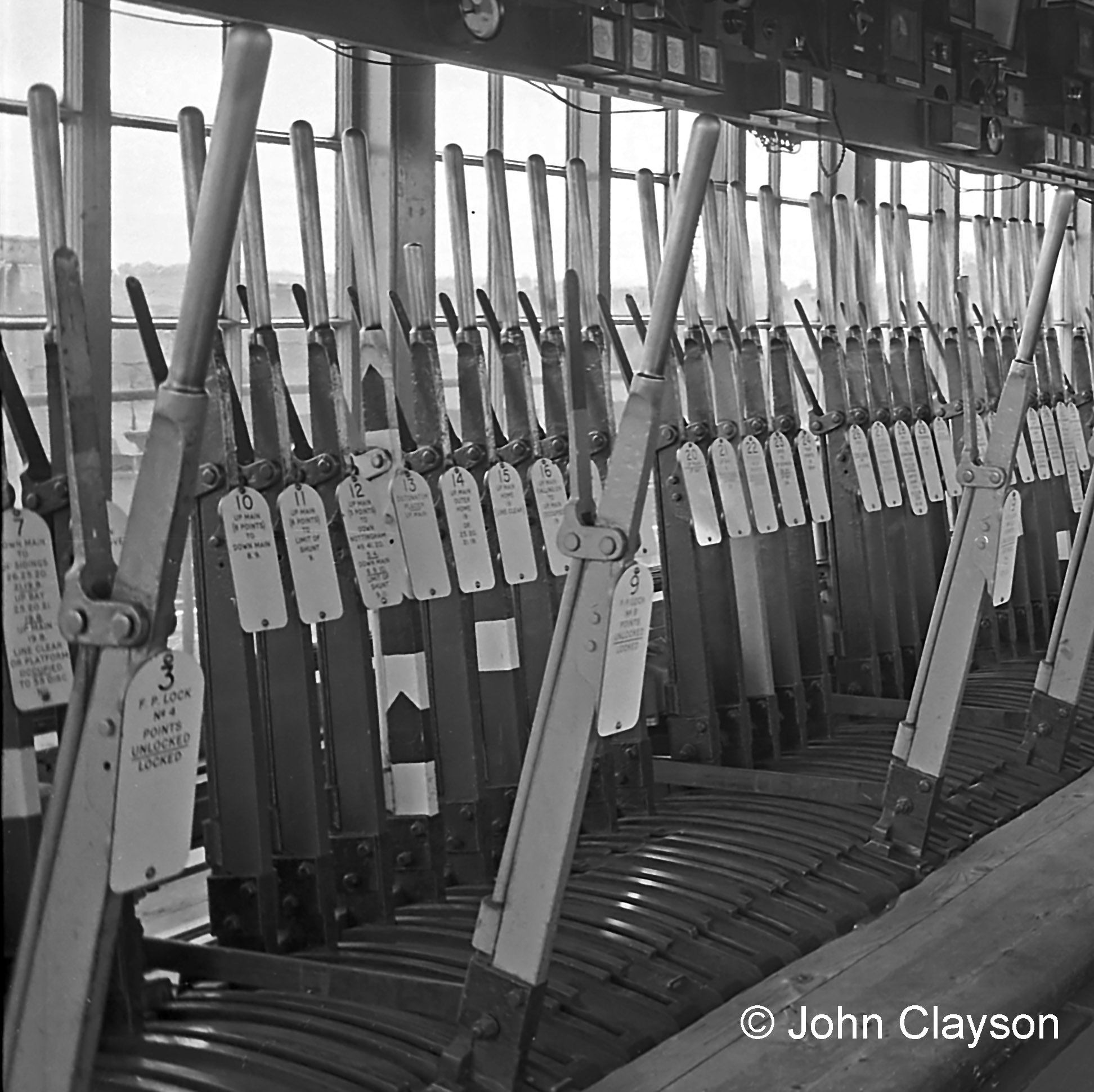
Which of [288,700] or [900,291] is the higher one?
[900,291]

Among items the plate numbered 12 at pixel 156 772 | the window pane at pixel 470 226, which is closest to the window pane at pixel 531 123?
the window pane at pixel 470 226

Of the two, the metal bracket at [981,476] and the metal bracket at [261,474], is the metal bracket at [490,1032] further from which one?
the metal bracket at [981,476]

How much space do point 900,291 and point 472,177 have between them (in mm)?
1394

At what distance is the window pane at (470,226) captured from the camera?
4.78 m

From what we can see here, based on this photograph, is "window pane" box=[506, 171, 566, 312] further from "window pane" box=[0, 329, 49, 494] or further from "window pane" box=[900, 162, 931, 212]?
"window pane" box=[900, 162, 931, 212]

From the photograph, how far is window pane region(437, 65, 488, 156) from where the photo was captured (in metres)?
4.82

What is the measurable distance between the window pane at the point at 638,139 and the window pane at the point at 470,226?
72 centimetres

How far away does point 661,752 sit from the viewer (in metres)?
3.82

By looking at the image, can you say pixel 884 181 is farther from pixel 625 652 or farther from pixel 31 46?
pixel 625 652

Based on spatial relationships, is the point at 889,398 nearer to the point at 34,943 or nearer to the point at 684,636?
the point at 684,636

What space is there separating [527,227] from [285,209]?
1.08 m

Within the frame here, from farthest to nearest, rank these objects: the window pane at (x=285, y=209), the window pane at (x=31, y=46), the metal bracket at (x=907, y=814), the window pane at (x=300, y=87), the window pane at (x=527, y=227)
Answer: the window pane at (x=527, y=227) < the window pane at (x=285, y=209) < the window pane at (x=300, y=87) < the window pane at (x=31, y=46) < the metal bracket at (x=907, y=814)

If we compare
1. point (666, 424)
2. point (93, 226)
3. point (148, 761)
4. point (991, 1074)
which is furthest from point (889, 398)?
point (148, 761)

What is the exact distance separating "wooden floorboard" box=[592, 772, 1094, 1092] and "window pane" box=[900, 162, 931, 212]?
4740 mm
